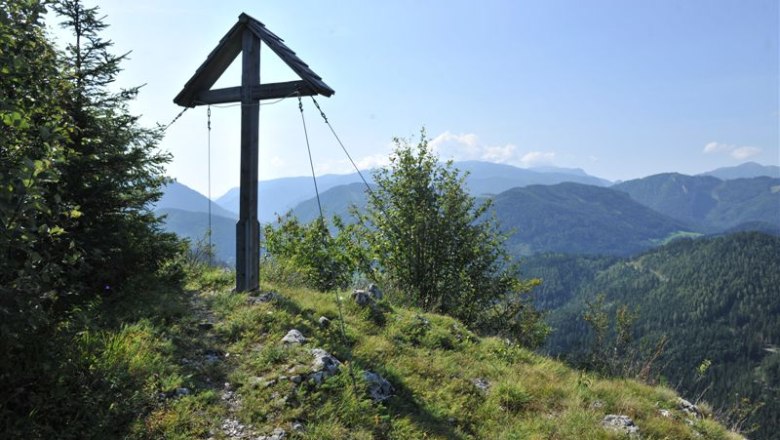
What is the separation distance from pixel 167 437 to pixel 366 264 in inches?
561

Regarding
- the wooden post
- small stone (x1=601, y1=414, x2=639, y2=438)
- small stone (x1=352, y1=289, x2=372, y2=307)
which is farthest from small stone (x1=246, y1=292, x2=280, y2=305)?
small stone (x1=601, y1=414, x2=639, y2=438)

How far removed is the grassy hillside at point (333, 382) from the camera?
211 inches

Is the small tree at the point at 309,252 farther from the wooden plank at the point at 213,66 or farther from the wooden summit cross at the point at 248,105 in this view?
the wooden plank at the point at 213,66

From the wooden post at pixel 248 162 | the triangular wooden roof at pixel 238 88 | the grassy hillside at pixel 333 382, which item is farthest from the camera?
the wooden post at pixel 248 162

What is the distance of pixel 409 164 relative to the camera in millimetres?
19734

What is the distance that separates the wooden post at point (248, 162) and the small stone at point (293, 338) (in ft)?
7.12

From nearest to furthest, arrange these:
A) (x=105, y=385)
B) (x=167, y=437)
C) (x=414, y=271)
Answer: (x=167, y=437) → (x=105, y=385) → (x=414, y=271)

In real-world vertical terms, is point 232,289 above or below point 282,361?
above

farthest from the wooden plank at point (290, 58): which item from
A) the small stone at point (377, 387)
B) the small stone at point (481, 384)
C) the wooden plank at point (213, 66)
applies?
the small stone at point (481, 384)

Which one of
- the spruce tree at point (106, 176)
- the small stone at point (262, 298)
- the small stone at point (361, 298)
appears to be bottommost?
the small stone at point (361, 298)

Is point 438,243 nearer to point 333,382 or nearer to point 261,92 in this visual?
point 261,92

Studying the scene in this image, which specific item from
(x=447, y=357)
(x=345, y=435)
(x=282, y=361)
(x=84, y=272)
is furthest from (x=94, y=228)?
(x=447, y=357)

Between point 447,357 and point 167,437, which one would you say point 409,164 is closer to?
point 447,357

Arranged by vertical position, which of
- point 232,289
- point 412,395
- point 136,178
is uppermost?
point 136,178
